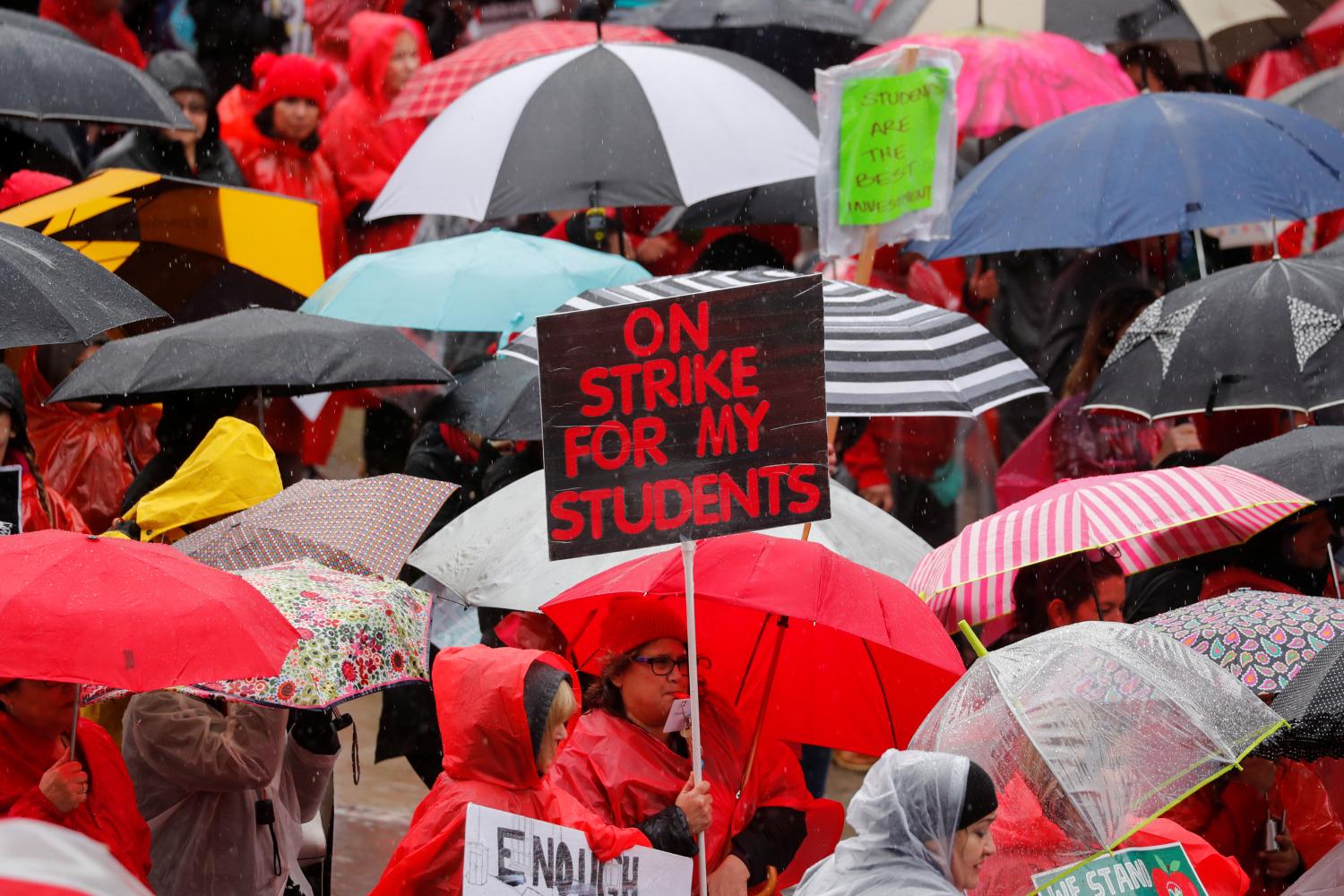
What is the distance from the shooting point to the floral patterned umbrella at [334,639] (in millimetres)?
4719

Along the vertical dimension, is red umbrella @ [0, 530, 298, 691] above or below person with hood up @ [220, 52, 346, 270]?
above

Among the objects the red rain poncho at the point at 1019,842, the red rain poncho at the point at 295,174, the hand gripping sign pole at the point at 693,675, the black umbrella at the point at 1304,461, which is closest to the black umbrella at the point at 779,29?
the red rain poncho at the point at 295,174

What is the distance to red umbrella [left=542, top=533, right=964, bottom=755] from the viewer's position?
4.80m

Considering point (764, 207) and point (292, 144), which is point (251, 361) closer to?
point (764, 207)

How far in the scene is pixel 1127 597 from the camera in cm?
716

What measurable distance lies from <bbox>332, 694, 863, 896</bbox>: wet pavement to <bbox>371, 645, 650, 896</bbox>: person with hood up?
2.66m

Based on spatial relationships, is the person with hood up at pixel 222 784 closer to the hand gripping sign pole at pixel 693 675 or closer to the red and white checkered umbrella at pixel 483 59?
the hand gripping sign pole at pixel 693 675

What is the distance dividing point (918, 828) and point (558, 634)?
2.42 meters

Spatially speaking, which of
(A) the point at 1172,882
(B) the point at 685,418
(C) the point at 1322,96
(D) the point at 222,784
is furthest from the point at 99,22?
(A) the point at 1172,882

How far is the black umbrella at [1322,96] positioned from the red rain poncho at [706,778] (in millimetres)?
5588

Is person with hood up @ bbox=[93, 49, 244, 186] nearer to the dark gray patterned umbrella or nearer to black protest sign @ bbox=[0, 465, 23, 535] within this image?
the dark gray patterned umbrella

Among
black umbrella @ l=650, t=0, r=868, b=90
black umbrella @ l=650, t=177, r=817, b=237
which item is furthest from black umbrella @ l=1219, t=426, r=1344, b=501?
black umbrella @ l=650, t=0, r=868, b=90

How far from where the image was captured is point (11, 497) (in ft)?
17.3

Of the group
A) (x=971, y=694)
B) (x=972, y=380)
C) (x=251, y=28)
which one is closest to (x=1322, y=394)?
(x=972, y=380)
